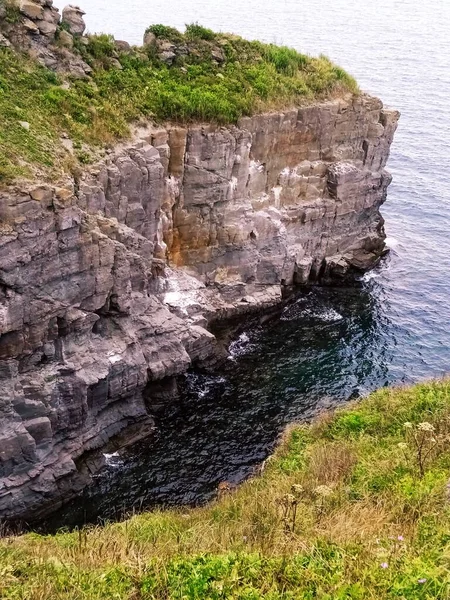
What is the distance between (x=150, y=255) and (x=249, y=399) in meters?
9.48

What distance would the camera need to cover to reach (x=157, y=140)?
34781 millimetres

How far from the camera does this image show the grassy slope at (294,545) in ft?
35.8

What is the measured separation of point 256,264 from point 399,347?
1037 cm

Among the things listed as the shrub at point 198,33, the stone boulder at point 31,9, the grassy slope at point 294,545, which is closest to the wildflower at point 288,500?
the grassy slope at point 294,545

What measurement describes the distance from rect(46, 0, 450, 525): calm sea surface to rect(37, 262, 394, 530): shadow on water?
66mm

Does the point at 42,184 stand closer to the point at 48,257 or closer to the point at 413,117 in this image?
the point at 48,257

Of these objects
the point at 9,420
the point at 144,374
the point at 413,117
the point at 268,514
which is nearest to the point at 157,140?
the point at 144,374

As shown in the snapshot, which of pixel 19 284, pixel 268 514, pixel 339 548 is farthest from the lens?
pixel 19 284

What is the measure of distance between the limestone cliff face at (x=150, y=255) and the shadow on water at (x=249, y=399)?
4.56 feet

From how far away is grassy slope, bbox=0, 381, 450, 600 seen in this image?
10.9 m

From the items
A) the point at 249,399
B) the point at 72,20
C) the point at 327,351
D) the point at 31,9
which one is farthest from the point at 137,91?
the point at 327,351

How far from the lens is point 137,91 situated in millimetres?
36469

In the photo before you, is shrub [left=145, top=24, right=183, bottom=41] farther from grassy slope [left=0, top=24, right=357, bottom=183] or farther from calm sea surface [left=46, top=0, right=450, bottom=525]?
calm sea surface [left=46, top=0, right=450, bottom=525]

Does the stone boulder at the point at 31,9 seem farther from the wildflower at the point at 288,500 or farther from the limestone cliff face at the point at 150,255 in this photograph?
the wildflower at the point at 288,500
